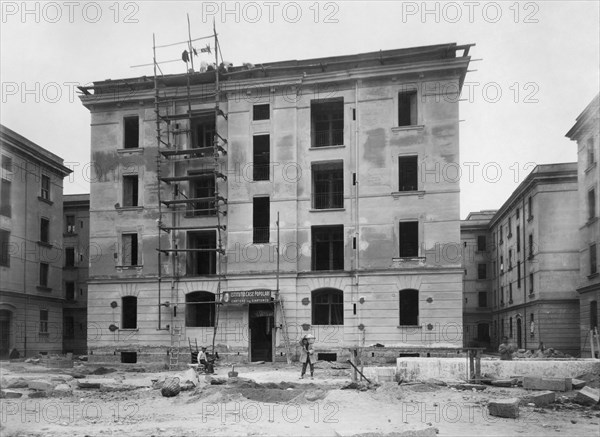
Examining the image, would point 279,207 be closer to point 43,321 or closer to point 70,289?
point 43,321

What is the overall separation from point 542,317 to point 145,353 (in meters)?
28.2

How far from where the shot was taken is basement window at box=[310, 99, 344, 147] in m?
34.5

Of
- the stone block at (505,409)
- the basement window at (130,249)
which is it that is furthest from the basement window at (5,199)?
the stone block at (505,409)

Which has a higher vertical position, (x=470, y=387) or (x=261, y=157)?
(x=261, y=157)

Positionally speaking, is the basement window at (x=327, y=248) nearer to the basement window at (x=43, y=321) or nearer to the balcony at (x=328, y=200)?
the balcony at (x=328, y=200)

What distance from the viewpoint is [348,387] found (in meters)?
19.3

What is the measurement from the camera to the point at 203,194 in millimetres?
36312

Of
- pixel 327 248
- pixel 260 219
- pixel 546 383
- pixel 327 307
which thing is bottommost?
pixel 546 383

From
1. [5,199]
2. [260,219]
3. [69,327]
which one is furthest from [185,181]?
[69,327]

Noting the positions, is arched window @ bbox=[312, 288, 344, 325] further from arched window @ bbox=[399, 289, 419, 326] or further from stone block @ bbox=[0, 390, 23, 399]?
stone block @ bbox=[0, 390, 23, 399]

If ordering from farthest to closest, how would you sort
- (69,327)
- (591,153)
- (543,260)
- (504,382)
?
(69,327)
(543,260)
(591,153)
(504,382)

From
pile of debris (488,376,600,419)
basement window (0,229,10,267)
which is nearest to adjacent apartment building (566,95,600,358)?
pile of debris (488,376,600,419)

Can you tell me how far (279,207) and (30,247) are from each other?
19108mm

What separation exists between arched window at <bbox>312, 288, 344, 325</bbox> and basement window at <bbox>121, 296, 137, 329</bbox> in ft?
35.6
